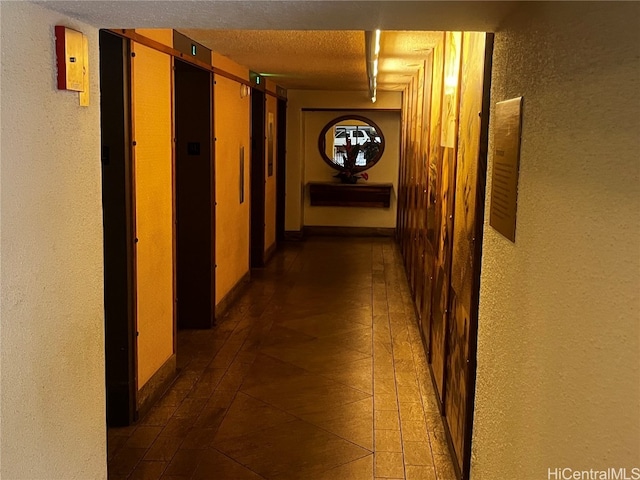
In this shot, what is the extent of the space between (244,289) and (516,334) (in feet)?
18.3

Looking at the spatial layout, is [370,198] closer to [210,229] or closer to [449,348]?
[210,229]

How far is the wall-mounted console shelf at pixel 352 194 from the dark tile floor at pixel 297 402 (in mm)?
4466

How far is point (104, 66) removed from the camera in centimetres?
366

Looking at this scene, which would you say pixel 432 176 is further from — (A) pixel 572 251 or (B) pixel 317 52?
(A) pixel 572 251

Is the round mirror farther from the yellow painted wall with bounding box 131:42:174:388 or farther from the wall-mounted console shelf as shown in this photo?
the yellow painted wall with bounding box 131:42:174:388

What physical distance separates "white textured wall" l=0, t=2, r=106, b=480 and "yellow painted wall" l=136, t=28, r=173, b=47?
1.79 meters

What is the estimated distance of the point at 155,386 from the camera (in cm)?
439

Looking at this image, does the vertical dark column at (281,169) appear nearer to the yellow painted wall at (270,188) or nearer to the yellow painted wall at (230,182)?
the yellow painted wall at (270,188)

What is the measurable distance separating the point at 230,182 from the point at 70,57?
4478mm

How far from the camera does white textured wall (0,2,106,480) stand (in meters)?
1.74

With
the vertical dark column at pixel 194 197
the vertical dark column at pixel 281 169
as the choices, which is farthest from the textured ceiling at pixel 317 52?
the vertical dark column at pixel 281 169

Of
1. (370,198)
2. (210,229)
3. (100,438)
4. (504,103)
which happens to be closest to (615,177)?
(504,103)

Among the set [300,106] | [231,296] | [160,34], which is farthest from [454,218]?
[300,106]

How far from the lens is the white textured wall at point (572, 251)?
1.26m
